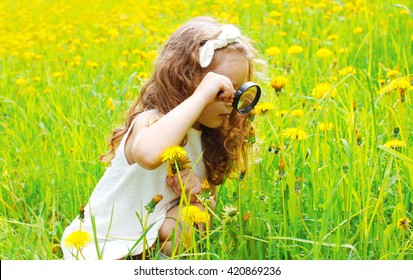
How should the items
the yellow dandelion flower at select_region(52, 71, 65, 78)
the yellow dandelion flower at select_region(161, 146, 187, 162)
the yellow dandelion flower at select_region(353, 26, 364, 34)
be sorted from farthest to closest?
the yellow dandelion flower at select_region(353, 26, 364, 34) → the yellow dandelion flower at select_region(52, 71, 65, 78) → the yellow dandelion flower at select_region(161, 146, 187, 162)

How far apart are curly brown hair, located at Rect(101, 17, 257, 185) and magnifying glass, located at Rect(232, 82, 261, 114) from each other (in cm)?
Result: 11

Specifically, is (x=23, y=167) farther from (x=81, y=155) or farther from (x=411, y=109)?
(x=411, y=109)

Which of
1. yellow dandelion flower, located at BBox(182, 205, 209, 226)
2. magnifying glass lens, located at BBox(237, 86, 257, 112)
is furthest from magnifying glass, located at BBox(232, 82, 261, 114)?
yellow dandelion flower, located at BBox(182, 205, 209, 226)

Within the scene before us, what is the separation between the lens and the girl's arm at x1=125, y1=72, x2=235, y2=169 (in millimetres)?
1244

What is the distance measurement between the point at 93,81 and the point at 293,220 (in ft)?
3.62

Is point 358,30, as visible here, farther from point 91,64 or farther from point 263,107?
point 263,107

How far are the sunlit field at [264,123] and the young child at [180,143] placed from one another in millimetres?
69

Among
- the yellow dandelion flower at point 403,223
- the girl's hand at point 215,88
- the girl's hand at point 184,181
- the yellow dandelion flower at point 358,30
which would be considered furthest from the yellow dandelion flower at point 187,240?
the yellow dandelion flower at point 358,30

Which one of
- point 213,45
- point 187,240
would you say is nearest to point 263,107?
point 213,45

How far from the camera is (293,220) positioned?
1.34m

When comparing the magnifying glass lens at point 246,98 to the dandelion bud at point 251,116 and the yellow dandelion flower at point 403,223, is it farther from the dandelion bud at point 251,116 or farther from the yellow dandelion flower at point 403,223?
the yellow dandelion flower at point 403,223

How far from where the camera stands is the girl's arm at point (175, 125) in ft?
4.08

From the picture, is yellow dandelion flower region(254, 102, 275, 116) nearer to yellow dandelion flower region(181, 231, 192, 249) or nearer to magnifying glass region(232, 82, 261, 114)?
magnifying glass region(232, 82, 261, 114)
